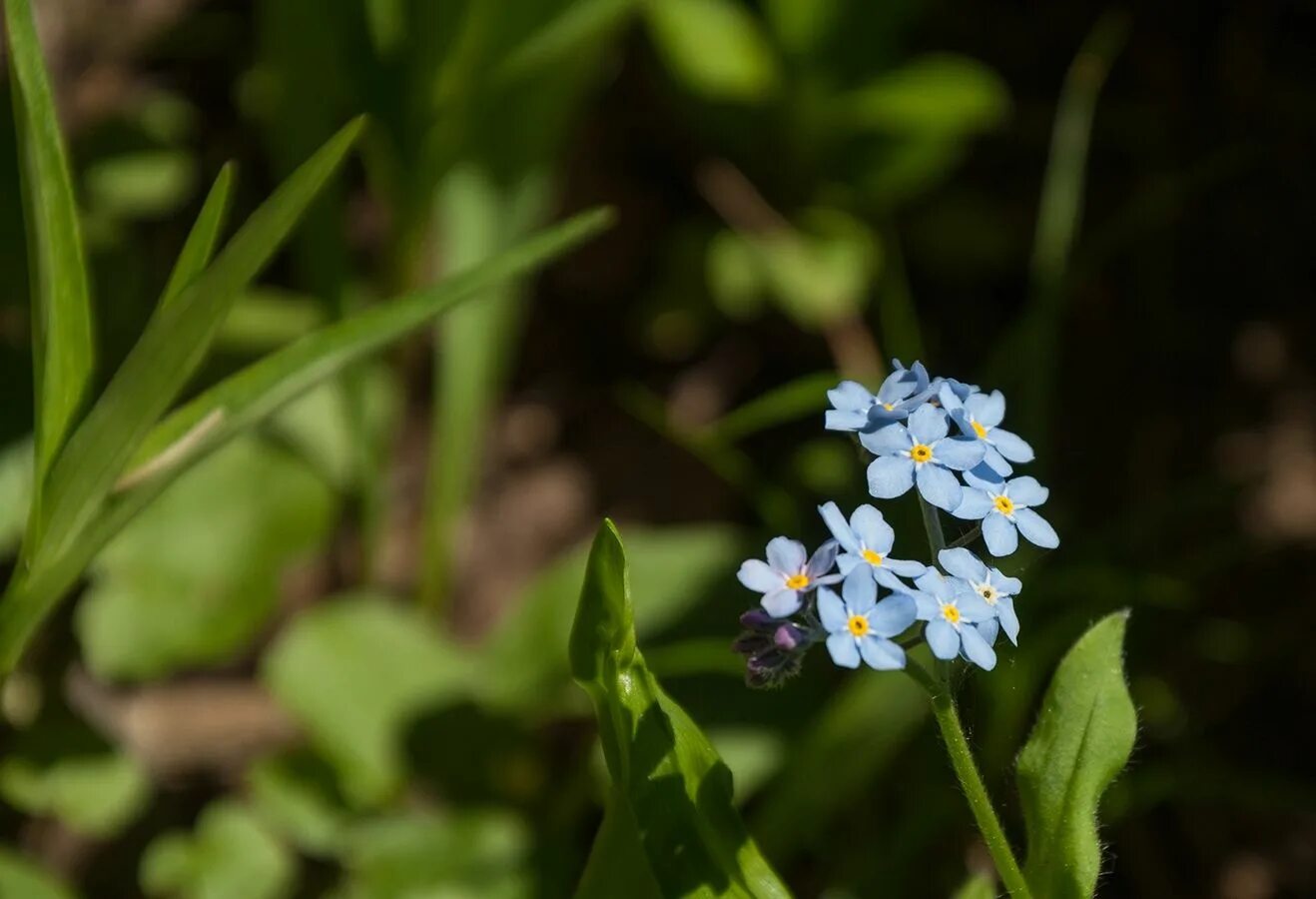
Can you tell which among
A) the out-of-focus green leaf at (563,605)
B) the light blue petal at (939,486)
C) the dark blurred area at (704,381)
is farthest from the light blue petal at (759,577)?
the out-of-focus green leaf at (563,605)

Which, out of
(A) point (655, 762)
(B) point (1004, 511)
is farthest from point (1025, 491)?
(A) point (655, 762)

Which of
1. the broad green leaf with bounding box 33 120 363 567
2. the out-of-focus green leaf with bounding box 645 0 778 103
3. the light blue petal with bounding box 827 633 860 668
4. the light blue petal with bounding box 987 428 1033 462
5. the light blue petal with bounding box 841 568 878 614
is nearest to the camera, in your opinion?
the light blue petal with bounding box 827 633 860 668

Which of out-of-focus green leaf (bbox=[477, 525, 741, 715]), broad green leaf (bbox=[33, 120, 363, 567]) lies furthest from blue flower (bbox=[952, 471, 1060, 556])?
out-of-focus green leaf (bbox=[477, 525, 741, 715])

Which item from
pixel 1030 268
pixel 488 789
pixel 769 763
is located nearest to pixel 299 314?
pixel 488 789

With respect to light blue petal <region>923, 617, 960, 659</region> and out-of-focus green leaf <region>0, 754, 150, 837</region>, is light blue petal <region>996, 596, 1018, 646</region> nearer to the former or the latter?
light blue petal <region>923, 617, 960, 659</region>

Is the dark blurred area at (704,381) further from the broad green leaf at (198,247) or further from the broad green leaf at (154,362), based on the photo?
the broad green leaf at (198,247)
